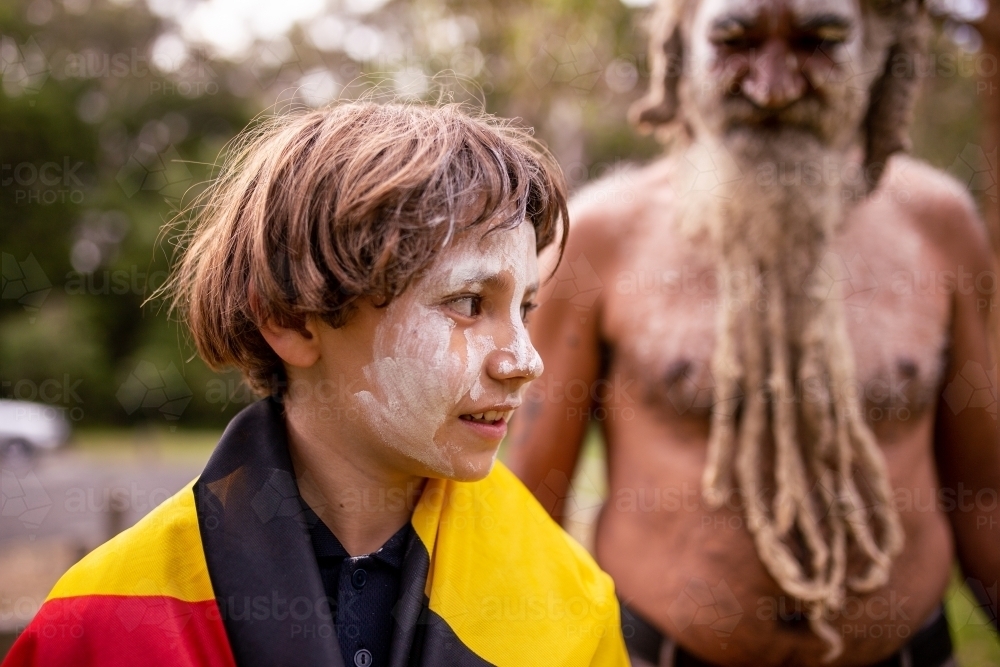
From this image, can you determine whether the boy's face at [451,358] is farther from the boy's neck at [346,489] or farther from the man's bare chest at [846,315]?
the man's bare chest at [846,315]

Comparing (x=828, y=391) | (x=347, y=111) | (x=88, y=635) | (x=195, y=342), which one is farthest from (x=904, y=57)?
(x=88, y=635)

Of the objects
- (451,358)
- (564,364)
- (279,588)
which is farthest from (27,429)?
(451,358)

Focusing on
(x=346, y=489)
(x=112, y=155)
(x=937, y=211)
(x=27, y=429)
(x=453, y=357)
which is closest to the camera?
(x=453, y=357)

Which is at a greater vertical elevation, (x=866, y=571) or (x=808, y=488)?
(x=808, y=488)

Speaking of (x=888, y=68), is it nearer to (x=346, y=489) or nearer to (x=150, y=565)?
(x=346, y=489)

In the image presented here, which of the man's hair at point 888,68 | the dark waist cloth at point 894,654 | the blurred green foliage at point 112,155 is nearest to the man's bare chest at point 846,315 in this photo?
the man's hair at point 888,68

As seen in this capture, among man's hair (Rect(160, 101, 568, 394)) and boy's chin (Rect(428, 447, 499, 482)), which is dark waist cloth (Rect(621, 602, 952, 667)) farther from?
man's hair (Rect(160, 101, 568, 394))

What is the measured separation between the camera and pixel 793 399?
2.20 metres

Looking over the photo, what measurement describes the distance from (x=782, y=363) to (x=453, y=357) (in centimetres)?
113

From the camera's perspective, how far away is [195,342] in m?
1.73

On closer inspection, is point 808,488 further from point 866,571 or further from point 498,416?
point 498,416

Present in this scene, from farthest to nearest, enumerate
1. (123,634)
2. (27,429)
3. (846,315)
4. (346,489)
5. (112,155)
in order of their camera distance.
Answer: (112,155), (27,429), (846,315), (346,489), (123,634)

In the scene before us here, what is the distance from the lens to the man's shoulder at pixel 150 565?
1340 mm

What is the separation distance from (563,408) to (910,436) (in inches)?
36.7
